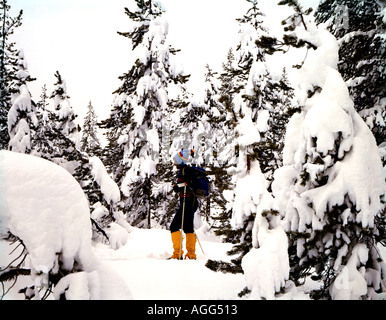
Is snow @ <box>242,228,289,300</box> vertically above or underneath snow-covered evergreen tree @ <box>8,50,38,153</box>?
underneath

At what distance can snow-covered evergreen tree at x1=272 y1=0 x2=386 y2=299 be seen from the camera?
3.34 m

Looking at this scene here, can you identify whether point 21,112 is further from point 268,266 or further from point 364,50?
point 364,50

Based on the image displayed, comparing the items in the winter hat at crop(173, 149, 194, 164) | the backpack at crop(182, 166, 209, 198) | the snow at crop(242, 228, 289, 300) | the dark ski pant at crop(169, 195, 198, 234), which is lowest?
the snow at crop(242, 228, 289, 300)

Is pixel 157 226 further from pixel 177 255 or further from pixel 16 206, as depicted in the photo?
pixel 16 206

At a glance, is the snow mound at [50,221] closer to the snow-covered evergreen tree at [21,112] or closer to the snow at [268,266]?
the snow at [268,266]

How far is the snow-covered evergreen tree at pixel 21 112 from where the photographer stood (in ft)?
43.4

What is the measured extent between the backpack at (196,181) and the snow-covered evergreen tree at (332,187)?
320cm

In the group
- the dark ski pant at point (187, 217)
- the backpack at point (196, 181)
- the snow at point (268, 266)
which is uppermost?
the backpack at point (196, 181)

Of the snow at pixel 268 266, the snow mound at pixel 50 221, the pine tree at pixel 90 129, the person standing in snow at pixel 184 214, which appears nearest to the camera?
the snow mound at pixel 50 221

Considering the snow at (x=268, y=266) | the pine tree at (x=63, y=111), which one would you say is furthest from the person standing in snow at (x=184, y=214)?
the pine tree at (x=63, y=111)

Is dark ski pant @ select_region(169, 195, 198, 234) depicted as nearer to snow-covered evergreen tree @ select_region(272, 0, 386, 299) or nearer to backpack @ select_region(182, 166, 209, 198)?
backpack @ select_region(182, 166, 209, 198)

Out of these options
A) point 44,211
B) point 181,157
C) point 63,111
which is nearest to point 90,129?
point 63,111

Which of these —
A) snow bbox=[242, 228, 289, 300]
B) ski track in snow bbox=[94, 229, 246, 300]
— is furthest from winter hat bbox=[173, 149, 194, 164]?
snow bbox=[242, 228, 289, 300]
